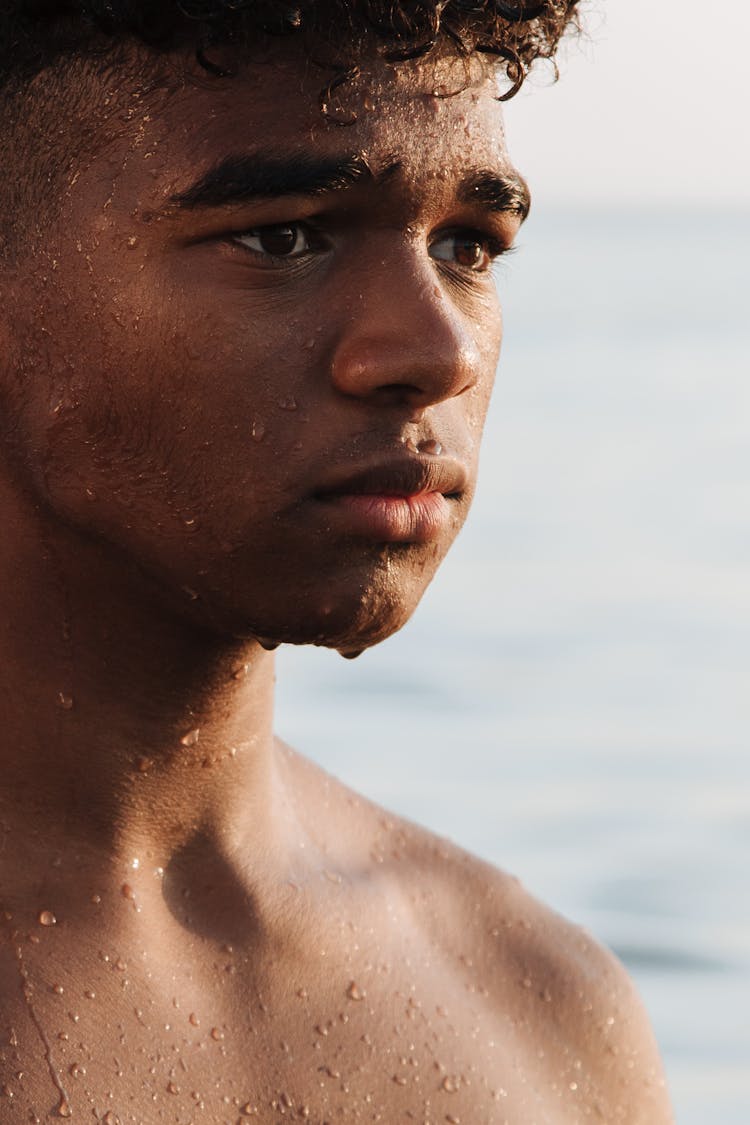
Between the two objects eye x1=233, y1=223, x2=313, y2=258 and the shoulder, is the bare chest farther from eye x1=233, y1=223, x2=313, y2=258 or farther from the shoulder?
eye x1=233, y1=223, x2=313, y2=258

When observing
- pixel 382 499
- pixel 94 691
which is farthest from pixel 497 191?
pixel 94 691

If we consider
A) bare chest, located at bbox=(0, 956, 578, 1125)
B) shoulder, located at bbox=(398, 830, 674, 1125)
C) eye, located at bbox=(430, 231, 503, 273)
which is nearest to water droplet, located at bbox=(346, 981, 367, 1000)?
bare chest, located at bbox=(0, 956, 578, 1125)

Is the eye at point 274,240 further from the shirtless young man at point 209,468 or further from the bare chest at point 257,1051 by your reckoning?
the bare chest at point 257,1051

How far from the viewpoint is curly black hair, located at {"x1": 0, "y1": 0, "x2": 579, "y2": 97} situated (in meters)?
2.16

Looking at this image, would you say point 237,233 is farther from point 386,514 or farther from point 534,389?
point 534,389

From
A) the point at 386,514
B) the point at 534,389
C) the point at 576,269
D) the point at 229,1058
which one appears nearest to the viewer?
the point at 386,514

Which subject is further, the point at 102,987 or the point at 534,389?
the point at 534,389

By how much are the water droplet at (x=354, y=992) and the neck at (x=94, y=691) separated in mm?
253

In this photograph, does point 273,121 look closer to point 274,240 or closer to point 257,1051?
point 274,240

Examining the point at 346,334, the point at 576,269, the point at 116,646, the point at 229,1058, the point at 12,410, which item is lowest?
the point at 576,269

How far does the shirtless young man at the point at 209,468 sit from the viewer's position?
2.16 m

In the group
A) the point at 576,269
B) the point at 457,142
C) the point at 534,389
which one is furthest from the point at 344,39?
the point at 576,269

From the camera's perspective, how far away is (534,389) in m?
14.9

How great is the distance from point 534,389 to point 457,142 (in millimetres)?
12742
